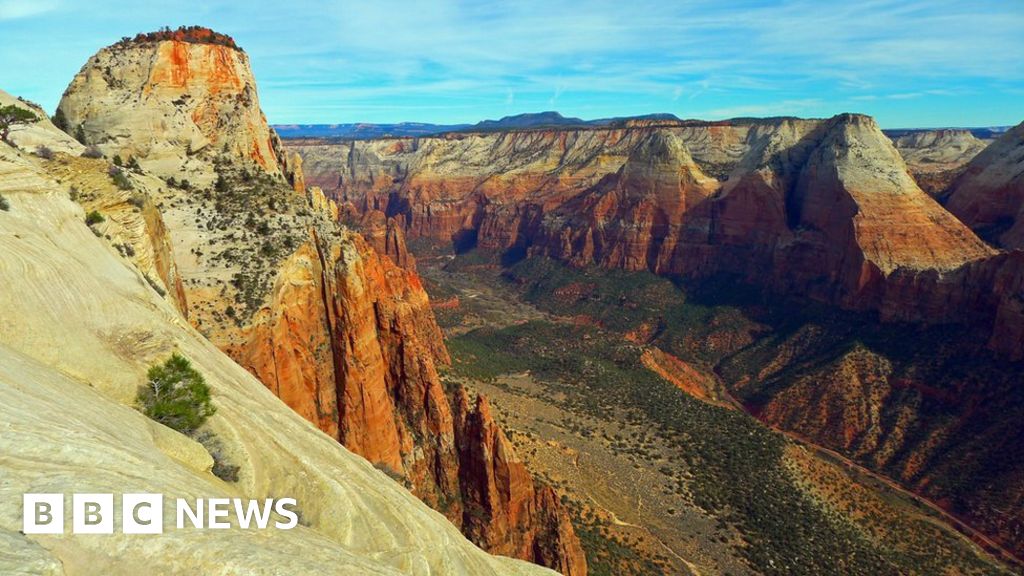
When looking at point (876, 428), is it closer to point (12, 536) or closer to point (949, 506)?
point (949, 506)

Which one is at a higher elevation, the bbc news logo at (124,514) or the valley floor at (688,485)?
the bbc news logo at (124,514)

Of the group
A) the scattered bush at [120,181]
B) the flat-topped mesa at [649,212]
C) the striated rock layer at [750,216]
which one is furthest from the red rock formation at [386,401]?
the flat-topped mesa at [649,212]

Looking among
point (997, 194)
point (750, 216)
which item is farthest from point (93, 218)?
point (997, 194)

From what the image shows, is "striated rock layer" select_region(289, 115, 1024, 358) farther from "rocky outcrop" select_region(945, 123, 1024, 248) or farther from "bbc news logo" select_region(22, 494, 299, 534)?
"bbc news logo" select_region(22, 494, 299, 534)

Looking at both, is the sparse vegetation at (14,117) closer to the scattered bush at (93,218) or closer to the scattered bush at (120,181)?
the scattered bush at (120,181)

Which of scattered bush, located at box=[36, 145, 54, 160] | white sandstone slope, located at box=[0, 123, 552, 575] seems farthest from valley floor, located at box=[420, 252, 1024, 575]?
scattered bush, located at box=[36, 145, 54, 160]

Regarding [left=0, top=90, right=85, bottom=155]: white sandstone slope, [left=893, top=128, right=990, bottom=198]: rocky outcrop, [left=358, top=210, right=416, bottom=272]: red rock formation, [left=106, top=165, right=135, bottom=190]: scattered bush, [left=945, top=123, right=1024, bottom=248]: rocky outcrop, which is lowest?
[left=358, top=210, right=416, bottom=272]: red rock formation
